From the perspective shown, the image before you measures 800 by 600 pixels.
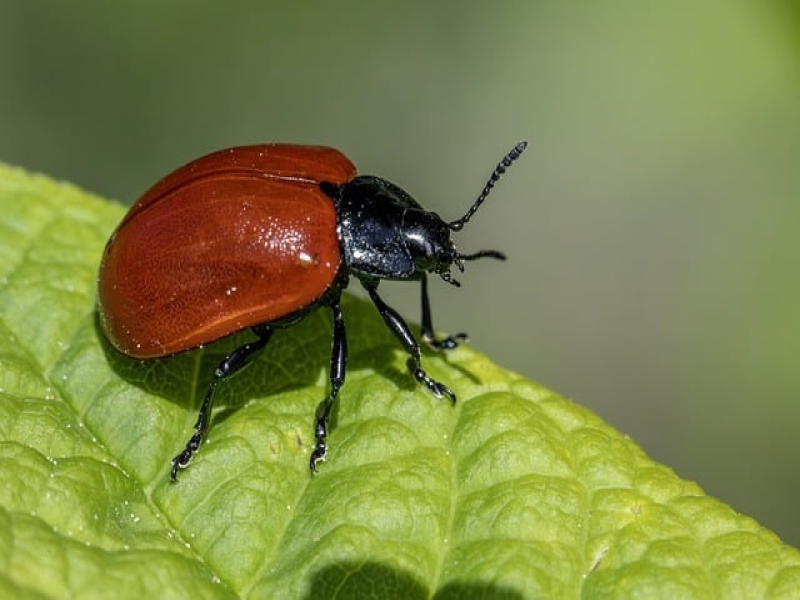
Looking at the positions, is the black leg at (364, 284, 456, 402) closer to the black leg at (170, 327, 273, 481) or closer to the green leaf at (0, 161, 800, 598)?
the green leaf at (0, 161, 800, 598)

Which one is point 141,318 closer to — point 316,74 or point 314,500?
point 314,500

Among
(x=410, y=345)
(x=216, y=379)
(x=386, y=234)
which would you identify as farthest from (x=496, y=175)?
(x=216, y=379)

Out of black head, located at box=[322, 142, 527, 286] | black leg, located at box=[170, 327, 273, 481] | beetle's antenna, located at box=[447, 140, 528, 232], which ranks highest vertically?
beetle's antenna, located at box=[447, 140, 528, 232]

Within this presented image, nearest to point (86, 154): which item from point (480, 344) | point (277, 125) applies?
point (277, 125)

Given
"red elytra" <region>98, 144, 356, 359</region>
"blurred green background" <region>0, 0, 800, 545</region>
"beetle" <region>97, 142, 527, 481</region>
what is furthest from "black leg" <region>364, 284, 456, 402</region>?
"blurred green background" <region>0, 0, 800, 545</region>

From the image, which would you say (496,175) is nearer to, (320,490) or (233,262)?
(233,262)
